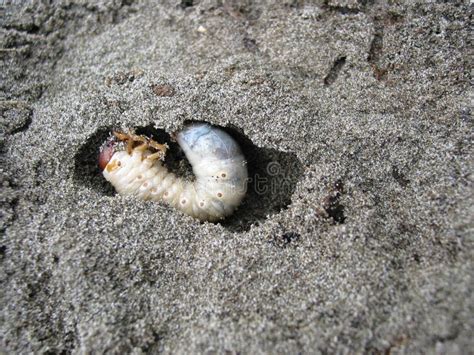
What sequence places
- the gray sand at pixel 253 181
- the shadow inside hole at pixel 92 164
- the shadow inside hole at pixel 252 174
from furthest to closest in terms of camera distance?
the shadow inside hole at pixel 92 164, the shadow inside hole at pixel 252 174, the gray sand at pixel 253 181

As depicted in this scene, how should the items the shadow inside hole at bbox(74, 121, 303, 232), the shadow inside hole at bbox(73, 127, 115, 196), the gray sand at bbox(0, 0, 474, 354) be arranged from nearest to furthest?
the gray sand at bbox(0, 0, 474, 354)
the shadow inside hole at bbox(74, 121, 303, 232)
the shadow inside hole at bbox(73, 127, 115, 196)

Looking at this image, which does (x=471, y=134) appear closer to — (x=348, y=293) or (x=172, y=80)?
(x=348, y=293)

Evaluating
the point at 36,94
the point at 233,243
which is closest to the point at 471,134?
the point at 233,243

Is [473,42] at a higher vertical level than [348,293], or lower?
higher

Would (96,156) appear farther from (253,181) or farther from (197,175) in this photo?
(253,181)

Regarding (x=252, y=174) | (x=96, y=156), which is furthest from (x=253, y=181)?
(x=96, y=156)
